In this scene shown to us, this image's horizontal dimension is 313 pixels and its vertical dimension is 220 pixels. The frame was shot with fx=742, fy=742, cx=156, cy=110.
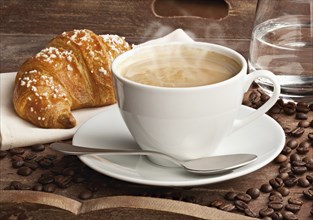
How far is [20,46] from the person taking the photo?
2.15m

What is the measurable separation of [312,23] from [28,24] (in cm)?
97

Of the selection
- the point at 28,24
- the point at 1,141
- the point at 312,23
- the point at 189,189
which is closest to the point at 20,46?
the point at 28,24

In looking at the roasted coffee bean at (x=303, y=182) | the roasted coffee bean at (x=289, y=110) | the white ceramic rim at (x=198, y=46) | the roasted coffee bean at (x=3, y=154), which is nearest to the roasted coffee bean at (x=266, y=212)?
the roasted coffee bean at (x=303, y=182)

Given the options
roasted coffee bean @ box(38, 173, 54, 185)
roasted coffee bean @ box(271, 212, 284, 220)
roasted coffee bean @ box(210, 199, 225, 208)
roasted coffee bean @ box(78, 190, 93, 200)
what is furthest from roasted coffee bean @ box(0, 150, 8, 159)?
roasted coffee bean @ box(271, 212, 284, 220)

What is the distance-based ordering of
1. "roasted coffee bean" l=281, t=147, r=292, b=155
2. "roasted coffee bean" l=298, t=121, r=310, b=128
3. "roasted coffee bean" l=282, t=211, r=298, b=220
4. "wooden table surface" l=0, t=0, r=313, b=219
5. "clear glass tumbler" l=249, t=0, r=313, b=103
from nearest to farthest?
"roasted coffee bean" l=282, t=211, r=298, b=220, "roasted coffee bean" l=281, t=147, r=292, b=155, "roasted coffee bean" l=298, t=121, r=310, b=128, "clear glass tumbler" l=249, t=0, r=313, b=103, "wooden table surface" l=0, t=0, r=313, b=219

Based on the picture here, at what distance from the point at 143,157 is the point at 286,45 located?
0.58 metres

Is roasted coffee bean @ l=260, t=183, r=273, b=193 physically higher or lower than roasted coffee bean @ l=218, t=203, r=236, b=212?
lower

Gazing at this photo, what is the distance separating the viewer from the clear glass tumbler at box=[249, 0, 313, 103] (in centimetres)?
173

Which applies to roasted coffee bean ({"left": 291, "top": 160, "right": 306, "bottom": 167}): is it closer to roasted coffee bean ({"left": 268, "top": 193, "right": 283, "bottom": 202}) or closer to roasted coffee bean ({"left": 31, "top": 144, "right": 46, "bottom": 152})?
roasted coffee bean ({"left": 268, "top": 193, "right": 283, "bottom": 202})

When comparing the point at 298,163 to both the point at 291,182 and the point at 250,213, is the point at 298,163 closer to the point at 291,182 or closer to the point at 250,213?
the point at 291,182

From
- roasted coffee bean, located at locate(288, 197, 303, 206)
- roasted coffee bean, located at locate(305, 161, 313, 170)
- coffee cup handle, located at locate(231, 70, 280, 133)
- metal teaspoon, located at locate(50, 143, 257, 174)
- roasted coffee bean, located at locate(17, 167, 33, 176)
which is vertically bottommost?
roasted coffee bean, located at locate(305, 161, 313, 170)

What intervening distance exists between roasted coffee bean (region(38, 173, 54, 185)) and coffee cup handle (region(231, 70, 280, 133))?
351mm

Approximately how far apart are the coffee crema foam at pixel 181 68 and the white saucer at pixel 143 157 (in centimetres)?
14

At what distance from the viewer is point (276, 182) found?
133cm
